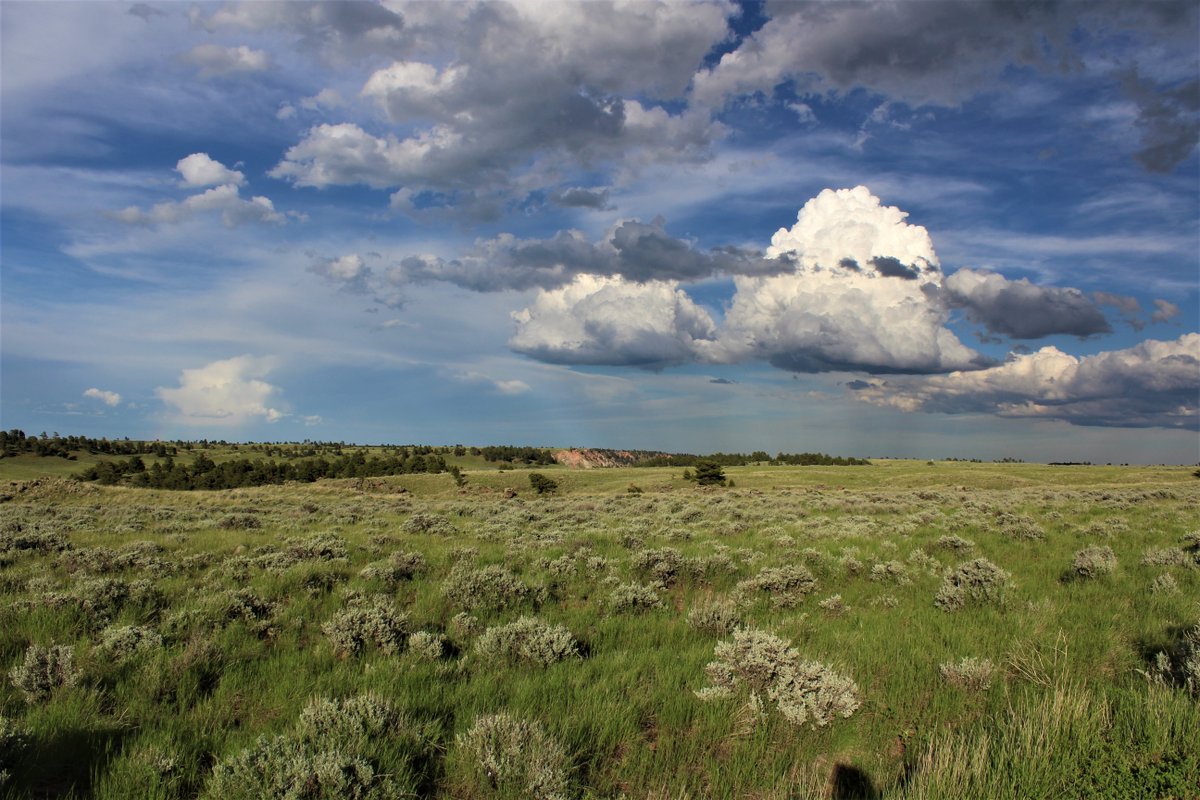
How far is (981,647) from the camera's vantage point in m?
7.39

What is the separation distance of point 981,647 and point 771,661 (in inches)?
128

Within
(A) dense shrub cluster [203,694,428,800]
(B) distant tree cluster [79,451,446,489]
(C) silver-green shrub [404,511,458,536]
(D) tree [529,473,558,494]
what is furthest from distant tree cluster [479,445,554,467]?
(A) dense shrub cluster [203,694,428,800]

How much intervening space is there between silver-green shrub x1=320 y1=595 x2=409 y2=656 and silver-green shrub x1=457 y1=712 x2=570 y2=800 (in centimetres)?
283

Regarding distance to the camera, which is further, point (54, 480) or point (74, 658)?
point (54, 480)

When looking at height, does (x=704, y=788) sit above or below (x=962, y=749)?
below

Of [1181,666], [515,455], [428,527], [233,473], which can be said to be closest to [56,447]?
[233,473]

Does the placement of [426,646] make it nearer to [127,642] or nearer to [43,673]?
[127,642]

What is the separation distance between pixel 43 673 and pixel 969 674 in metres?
9.71

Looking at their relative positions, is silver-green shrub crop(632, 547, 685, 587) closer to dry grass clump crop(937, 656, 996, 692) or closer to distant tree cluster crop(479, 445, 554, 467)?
dry grass clump crop(937, 656, 996, 692)

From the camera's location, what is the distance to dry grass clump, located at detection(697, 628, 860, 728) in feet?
18.1

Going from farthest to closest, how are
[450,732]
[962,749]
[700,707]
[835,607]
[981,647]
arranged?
1. [835,607]
2. [981,647]
3. [700,707]
4. [450,732]
5. [962,749]

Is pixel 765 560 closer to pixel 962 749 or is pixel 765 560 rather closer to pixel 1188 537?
pixel 962 749

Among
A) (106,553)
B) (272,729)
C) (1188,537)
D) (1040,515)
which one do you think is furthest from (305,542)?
(1040,515)

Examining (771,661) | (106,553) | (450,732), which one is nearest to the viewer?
(450,732)
